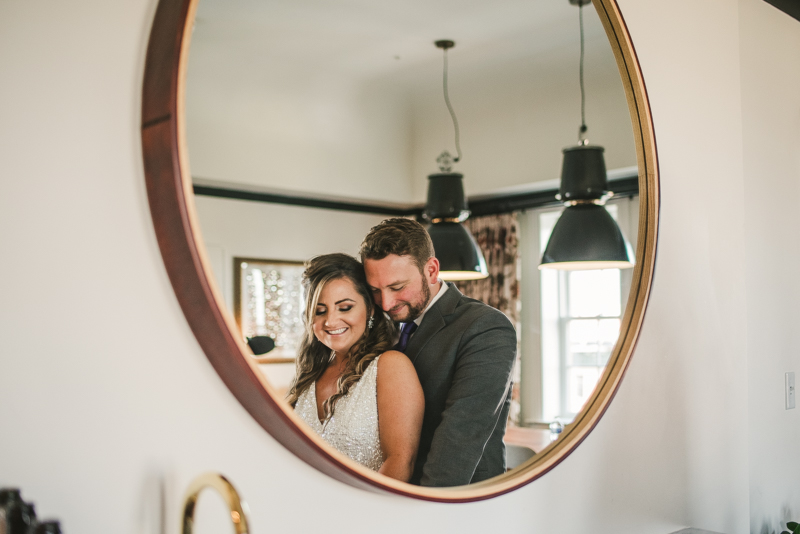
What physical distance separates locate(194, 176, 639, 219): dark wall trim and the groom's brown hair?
0.02 m

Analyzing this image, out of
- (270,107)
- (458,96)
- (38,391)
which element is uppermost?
(458,96)

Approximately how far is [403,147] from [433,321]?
0.25m

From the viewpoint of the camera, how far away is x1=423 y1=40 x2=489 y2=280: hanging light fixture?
101 cm

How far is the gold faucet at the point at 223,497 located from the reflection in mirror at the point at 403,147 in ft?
0.46

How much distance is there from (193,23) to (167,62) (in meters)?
0.06

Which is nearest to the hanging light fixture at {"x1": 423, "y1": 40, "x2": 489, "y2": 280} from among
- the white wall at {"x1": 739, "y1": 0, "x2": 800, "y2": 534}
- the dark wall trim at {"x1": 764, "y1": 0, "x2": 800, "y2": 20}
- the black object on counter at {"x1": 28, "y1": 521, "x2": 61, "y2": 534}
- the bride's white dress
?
the bride's white dress

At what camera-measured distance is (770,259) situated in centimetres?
187

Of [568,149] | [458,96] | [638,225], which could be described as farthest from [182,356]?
[638,225]

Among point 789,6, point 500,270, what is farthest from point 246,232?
point 789,6

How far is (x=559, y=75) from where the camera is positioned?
1.22 m

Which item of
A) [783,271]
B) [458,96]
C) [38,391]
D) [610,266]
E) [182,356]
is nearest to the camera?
[38,391]

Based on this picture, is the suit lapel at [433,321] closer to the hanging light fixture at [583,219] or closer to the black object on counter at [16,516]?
the hanging light fixture at [583,219]

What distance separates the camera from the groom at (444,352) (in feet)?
2.96

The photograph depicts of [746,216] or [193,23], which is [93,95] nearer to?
[193,23]
